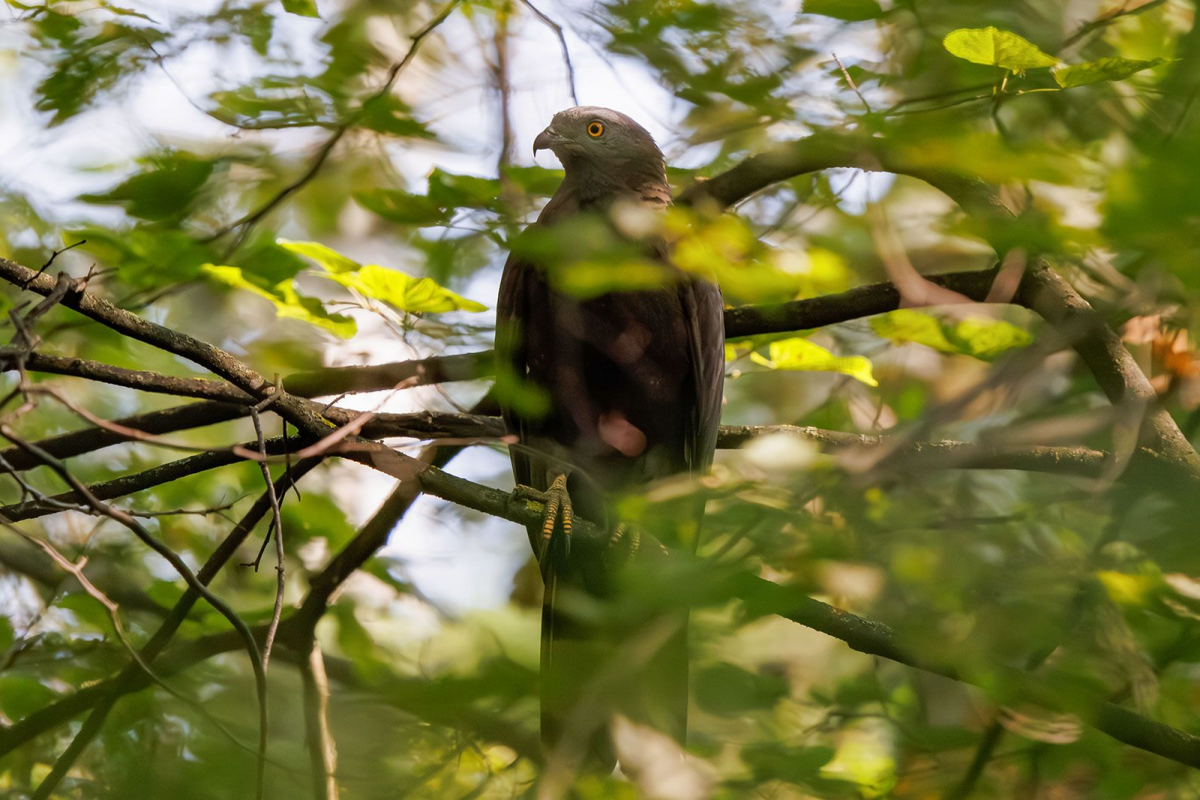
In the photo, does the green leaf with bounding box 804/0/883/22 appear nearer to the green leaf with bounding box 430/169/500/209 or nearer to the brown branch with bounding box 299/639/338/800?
the green leaf with bounding box 430/169/500/209

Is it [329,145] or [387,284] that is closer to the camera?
[387,284]

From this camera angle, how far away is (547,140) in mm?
3537

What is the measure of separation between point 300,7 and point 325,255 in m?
0.75

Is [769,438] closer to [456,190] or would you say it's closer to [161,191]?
[456,190]

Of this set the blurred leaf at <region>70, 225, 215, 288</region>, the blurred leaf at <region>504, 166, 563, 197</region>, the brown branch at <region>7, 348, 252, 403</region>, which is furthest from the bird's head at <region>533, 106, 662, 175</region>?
the brown branch at <region>7, 348, 252, 403</region>

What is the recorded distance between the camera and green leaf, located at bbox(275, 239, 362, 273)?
224 cm

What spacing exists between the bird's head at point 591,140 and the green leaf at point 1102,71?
87.4 inches

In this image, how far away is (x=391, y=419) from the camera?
231 cm

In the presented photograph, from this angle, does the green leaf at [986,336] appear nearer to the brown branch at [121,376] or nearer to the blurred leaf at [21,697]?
the brown branch at [121,376]

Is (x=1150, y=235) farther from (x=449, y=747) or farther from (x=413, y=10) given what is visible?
(x=413, y=10)

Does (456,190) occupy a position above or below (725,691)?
above

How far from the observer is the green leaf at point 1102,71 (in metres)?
1.33

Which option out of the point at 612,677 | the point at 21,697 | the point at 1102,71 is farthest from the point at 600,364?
the point at 612,677

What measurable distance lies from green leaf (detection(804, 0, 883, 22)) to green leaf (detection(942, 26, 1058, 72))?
132 mm
